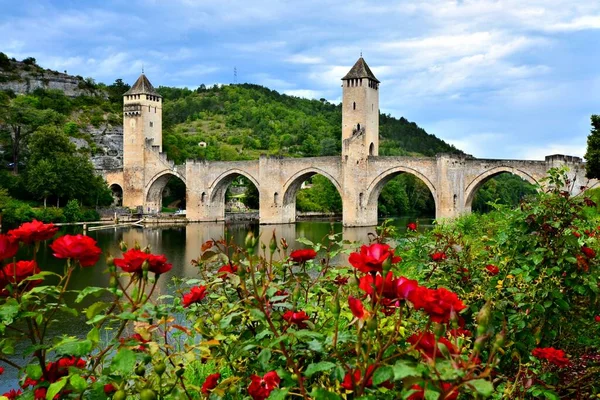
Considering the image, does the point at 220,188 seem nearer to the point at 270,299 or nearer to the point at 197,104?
the point at 270,299

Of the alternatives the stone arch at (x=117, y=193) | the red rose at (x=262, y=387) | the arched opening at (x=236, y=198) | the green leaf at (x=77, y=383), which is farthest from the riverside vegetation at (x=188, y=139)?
the green leaf at (x=77, y=383)

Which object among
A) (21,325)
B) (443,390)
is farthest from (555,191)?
(21,325)

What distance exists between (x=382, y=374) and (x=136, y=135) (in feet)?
166

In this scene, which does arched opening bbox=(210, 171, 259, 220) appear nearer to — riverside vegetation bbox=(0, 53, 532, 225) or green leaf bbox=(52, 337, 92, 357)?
riverside vegetation bbox=(0, 53, 532, 225)

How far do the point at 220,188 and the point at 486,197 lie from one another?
96.0ft

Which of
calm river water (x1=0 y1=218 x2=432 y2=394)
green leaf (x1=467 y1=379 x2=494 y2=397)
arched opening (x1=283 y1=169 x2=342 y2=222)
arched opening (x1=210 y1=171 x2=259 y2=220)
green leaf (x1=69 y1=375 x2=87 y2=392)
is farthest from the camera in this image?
arched opening (x1=283 y1=169 x2=342 y2=222)

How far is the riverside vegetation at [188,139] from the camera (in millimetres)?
41000

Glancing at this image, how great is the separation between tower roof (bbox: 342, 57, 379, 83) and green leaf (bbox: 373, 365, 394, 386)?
40.7m

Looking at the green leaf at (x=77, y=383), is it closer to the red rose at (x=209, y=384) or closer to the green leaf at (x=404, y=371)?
the red rose at (x=209, y=384)

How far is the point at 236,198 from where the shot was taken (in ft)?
207

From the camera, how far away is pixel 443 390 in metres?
1.55

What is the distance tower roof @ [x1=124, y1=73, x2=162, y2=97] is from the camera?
50.7 metres

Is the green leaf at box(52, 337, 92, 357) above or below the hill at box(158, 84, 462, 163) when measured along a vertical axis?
below

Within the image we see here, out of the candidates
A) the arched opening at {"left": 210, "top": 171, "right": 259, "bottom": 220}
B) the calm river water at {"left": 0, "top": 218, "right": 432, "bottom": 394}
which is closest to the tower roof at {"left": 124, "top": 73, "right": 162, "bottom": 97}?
the arched opening at {"left": 210, "top": 171, "right": 259, "bottom": 220}
